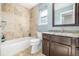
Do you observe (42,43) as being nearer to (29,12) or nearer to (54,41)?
(54,41)

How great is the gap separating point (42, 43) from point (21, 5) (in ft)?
2.70

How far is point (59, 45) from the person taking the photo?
1636 millimetres

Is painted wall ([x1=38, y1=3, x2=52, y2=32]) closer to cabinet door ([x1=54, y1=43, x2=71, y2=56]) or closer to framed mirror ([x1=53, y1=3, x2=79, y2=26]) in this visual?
framed mirror ([x1=53, y1=3, x2=79, y2=26])

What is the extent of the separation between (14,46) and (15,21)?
479 millimetres

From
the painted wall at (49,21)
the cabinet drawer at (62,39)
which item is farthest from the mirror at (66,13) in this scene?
the cabinet drawer at (62,39)

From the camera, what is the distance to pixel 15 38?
73.4 inches

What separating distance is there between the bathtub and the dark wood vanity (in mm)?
357

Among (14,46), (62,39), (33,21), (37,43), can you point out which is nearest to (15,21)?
(33,21)

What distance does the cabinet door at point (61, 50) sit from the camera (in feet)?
4.89

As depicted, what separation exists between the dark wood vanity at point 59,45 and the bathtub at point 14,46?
0.36 m

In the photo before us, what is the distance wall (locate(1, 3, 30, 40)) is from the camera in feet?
5.75

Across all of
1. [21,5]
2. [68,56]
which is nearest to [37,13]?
[21,5]

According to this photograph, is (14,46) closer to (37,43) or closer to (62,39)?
(37,43)

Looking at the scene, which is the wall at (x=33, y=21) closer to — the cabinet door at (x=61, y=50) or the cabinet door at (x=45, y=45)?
the cabinet door at (x=45, y=45)
